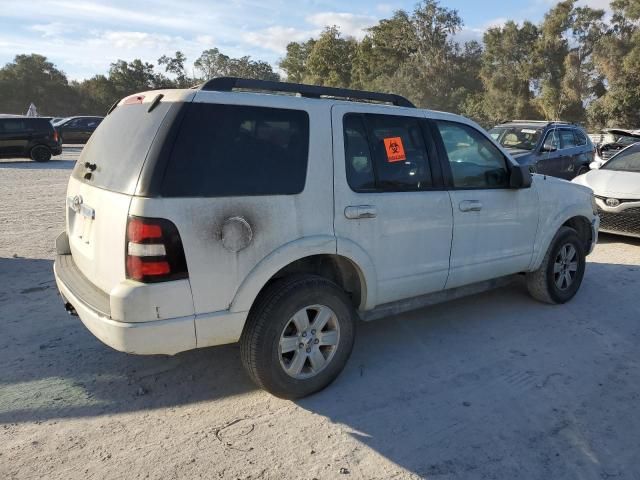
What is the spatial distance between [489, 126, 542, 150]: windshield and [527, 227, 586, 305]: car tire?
591 centimetres

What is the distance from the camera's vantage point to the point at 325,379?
343cm

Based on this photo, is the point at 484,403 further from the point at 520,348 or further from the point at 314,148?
the point at 314,148

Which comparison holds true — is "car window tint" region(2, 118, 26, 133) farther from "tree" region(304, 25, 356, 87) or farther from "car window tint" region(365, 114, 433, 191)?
"tree" region(304, 25, 356, 87)

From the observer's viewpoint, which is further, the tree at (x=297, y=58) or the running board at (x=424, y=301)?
the tree at (x=297, y=58)

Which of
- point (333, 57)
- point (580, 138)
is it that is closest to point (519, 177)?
point (580, 138)

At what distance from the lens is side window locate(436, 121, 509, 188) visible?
412 centimetres

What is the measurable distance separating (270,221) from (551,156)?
916cm

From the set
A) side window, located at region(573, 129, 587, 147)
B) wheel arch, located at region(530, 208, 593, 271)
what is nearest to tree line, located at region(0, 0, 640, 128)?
side window, located at region(573, 129, 587, 147)

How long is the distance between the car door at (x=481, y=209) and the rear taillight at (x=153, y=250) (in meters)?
2.17

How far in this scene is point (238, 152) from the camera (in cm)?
303

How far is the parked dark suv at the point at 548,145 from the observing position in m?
10.5

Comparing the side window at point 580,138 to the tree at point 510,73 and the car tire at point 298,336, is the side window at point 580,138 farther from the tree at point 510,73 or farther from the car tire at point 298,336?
the tree at point 510,73

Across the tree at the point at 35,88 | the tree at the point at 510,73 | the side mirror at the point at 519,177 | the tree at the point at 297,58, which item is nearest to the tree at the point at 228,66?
the tree at the point at 297,58

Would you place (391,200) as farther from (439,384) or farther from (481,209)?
(439,384)
